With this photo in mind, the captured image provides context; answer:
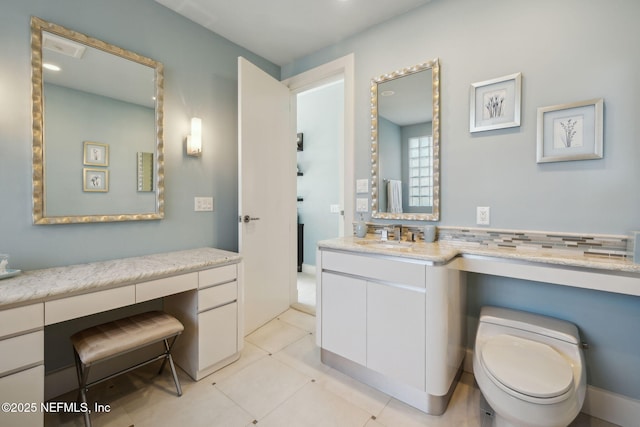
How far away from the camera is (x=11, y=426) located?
1084 mm

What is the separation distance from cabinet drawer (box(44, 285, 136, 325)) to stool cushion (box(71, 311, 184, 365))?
19cm

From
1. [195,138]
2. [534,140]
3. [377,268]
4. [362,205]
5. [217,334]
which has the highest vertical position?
[195,138]

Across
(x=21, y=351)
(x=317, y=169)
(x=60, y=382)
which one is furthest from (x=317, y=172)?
(x=21, y=351)

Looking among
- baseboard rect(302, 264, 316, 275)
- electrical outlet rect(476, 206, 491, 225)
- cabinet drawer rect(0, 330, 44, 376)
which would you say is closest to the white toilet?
electrical outlet rect(476, 206, 491, 225)

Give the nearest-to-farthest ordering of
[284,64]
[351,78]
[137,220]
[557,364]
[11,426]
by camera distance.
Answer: [11,426] < [557,364] < [137,220] < [351,78] < [284,64]

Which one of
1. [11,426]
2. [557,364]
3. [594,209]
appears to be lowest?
[11,426]

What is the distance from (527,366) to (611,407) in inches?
30.5

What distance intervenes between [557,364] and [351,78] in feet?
7.78

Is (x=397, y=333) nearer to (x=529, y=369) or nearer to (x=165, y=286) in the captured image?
(x=529, y=369)

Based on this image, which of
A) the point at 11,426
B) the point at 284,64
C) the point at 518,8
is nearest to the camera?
the point at 11,426

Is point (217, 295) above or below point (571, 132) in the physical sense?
below

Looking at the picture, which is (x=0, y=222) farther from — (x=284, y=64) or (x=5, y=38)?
(x=284, y=64)

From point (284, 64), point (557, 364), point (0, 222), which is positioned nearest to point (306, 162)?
point (284, 64)

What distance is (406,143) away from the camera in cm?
213
